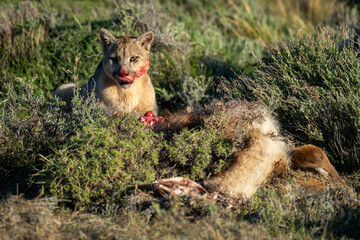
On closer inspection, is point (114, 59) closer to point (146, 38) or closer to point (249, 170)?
point (146, 38)

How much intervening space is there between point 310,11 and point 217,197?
11.0 m

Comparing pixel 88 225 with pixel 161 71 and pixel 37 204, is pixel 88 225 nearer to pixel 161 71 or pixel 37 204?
pixel 37 204

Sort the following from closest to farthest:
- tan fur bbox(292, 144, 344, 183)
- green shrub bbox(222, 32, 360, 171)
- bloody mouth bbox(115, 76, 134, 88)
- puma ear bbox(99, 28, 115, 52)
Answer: tan fur bbox(292, 144, 344, 183) < green shrub bbox(222, 32, 360, 171) < bloody mouth bbox(115, 76, 134, 88) < puma ear bbox(99, 28, 115, 52)

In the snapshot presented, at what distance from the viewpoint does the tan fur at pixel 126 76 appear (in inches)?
224

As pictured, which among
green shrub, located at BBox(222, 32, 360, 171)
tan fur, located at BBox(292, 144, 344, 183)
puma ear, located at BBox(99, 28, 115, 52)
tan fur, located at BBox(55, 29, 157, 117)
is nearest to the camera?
tan fur, located at BBox(292, 144, 344, 183)

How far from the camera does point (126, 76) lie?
18.3ft

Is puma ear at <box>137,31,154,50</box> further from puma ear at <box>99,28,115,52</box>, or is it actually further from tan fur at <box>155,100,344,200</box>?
tan fur at <box>155,100,344,200</box>

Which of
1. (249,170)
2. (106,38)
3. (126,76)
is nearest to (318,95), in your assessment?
(249,170)

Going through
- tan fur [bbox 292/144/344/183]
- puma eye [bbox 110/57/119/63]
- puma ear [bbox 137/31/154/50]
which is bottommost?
tan fur [bbox 292/144/344/183]

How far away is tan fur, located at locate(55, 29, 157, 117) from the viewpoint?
5.68 m

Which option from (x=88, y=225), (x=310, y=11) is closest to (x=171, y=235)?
(x=88, y=225)

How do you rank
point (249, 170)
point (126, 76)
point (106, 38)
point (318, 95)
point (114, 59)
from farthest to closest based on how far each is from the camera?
point (106, 38) < point (114, 59) < point (126, 76) < point (318, 95) < point (249, 170)

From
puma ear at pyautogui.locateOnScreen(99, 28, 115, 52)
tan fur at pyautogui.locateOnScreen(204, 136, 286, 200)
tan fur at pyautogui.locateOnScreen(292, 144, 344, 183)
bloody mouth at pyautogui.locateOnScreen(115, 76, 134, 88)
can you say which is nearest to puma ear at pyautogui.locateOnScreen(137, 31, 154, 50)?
puma ear at pyautogui.locateOnScreen(99, 28, 115, 52)

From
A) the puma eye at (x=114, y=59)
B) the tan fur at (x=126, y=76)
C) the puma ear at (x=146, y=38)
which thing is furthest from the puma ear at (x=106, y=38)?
the puma ear at (x=146, y=38)
